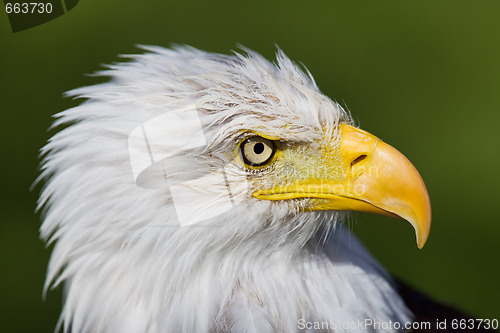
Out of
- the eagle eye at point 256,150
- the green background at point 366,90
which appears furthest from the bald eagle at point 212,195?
the green background at point 366,90

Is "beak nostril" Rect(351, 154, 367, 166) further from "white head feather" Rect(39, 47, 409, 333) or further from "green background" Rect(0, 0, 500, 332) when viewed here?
"green background" Rect(0, 0, 500, 332)

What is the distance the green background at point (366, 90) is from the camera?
16.6ft

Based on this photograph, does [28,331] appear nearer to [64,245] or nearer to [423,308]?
[64,245]

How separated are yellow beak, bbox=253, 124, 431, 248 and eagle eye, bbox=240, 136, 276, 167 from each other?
0.12 meters

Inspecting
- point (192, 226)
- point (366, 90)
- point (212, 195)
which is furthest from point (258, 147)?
point (366, 90)

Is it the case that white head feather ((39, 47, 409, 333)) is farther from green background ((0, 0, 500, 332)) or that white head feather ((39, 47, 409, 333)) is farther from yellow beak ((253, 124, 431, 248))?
green background ((0, 0, 500, 332))

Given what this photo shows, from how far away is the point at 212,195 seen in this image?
6.69ft

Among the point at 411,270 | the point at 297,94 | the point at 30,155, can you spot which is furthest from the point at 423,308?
the point at 30,155

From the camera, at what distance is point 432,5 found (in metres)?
6.66

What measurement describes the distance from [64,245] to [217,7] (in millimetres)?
4813

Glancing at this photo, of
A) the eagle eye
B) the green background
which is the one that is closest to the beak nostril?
the eagle eye

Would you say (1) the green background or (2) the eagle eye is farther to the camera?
(1) the green background

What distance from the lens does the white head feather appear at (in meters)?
2.02

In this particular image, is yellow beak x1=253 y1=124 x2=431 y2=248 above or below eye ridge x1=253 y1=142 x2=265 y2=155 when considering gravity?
below
